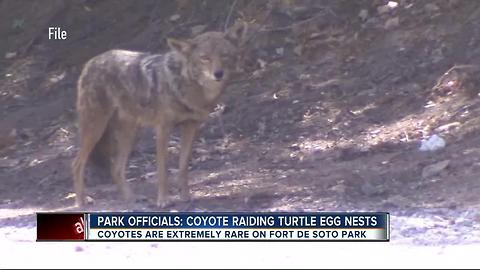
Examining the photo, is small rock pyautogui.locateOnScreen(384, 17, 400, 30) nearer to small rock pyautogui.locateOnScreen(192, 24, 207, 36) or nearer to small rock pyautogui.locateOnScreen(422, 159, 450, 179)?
small rock pyautogui.locateOnScreen(192, 24, 207, 36)

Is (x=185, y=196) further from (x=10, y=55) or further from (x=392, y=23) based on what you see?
(x=10, y=55)

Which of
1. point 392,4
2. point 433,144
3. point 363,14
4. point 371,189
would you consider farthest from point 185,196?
point 392,4

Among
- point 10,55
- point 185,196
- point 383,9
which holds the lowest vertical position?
point 185,196

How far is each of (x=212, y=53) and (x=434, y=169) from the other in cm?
246

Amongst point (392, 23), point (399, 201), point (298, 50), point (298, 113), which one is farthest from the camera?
point (298, 50)

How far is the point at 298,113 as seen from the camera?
45.0ft

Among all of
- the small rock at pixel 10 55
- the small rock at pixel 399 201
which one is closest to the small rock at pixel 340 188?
the small rock at pixel 399 201

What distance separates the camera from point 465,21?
14383 millimetres

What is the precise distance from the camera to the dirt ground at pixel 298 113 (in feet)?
35.0

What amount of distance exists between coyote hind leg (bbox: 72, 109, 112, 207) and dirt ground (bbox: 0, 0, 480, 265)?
29 cm

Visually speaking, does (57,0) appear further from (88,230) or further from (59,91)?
(88,230)

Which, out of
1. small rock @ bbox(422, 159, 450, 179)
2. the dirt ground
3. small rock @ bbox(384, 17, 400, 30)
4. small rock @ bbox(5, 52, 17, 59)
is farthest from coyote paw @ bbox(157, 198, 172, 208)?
small rock @ bbox(5, 52, 17, 59)

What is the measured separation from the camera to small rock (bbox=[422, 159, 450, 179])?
1094 cm

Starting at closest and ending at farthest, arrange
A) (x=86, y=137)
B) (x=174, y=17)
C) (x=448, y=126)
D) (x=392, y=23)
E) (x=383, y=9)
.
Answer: (x=86, y=137)
(x=448, y=126)
(x=392, y=23)
(x=383, y=9)
(x=174, y=17)
